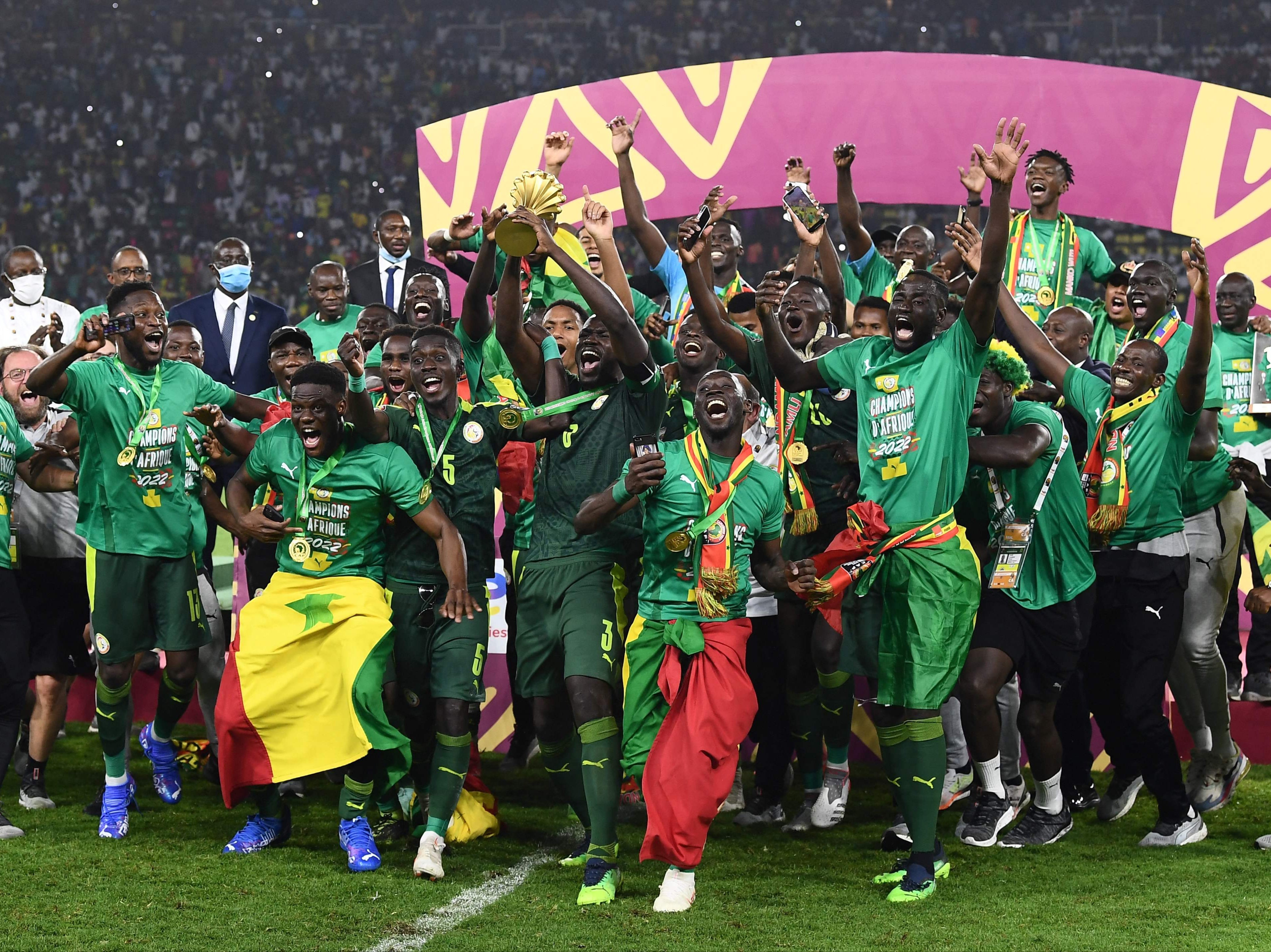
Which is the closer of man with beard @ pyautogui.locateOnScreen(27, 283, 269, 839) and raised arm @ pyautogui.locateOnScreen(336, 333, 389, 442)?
raised arm @ pyautogui.locateOnScreen(336, 333, 389, 442)

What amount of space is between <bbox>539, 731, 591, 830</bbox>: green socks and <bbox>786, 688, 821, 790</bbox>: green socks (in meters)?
1.11

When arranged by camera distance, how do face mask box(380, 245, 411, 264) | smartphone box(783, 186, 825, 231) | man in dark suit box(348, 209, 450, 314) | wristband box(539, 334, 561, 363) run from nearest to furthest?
wristband box(539, 334, 561, 363)
smartphone box(783, 186, 825, 231)
man in dark suit box(348, 209, 450, 314)
face mask box(380, 245, 411, 264)

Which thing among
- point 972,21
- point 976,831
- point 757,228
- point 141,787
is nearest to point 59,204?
point 757,228

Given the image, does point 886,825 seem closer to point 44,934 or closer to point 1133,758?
point 1133,758

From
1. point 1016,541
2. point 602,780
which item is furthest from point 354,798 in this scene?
point 1016,541

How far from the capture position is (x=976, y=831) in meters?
6.13

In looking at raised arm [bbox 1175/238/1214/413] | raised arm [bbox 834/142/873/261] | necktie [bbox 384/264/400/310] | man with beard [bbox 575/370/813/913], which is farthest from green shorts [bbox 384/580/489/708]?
necktie [bbox 384/264/400/310]

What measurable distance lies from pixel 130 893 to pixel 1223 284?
654cm

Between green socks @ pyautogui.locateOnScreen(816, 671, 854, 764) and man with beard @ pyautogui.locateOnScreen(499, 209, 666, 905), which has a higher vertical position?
man with beard @ pyautogui.locateOnScreen(499, 209, 666, 905)

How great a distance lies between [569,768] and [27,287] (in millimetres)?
5808

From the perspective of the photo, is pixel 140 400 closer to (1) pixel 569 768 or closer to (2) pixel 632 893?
(1) pixel 569 768

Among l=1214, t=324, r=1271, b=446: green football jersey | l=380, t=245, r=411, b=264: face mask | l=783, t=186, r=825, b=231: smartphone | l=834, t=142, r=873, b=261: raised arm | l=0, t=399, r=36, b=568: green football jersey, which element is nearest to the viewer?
l=0, t=399, r=36, b=568: green football jersey

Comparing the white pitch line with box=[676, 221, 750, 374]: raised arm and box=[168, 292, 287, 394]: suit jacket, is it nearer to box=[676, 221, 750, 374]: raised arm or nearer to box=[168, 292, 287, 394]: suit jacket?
box=[676, 221, 750, 374]: raised arm

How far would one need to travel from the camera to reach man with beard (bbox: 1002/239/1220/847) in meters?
6.08
